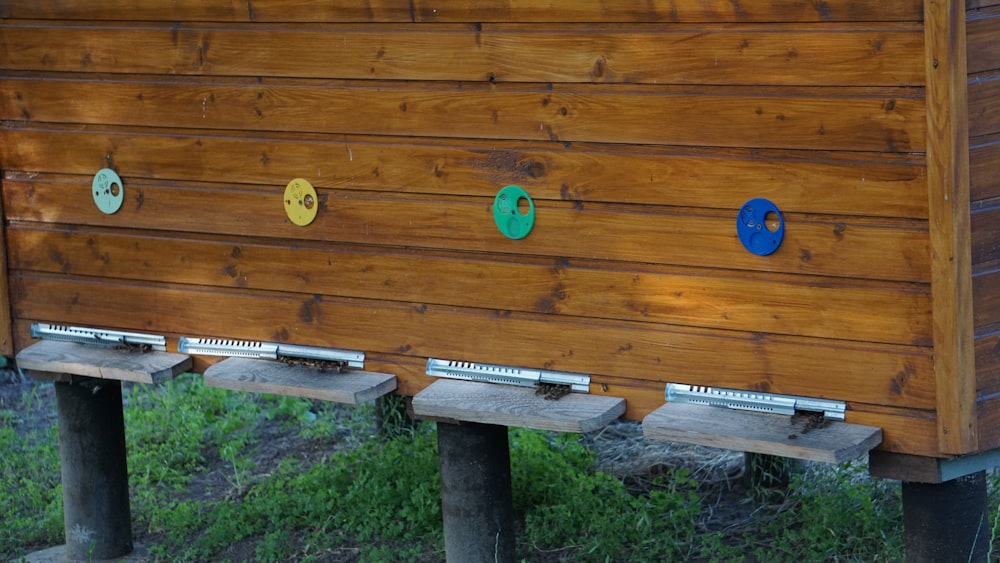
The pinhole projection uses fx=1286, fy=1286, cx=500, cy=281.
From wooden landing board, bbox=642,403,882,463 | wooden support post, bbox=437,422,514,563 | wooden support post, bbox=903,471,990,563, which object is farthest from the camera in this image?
wooden support post, bbox=437,422,514,563

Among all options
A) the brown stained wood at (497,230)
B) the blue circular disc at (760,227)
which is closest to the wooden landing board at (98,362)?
the brown stained wood at (497,230)

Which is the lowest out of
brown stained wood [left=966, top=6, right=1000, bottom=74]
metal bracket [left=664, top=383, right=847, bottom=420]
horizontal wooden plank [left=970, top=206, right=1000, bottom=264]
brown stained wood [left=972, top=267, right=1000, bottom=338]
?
metal bracket [left=664, top=383, right=847, bottom=420]

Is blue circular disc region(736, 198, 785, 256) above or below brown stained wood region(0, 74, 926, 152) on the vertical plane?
below

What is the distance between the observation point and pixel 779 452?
11.2 ft

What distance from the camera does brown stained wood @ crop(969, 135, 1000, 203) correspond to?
3242mm

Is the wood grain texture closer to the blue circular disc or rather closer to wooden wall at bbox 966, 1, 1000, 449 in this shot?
wooden wall at bbox 966, 1, 1000, 449

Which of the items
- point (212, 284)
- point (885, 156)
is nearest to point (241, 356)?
point (212, 284)

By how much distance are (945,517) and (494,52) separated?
6.23 feet

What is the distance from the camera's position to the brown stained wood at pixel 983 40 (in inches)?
125

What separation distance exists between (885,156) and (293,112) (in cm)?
194

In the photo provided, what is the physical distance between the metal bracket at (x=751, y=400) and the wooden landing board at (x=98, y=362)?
187cm

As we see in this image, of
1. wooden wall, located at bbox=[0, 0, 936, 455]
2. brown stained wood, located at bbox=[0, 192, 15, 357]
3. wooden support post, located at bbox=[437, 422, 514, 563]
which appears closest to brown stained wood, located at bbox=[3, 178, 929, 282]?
wooden wall, located at bbox=[0, 0, 936, 455]

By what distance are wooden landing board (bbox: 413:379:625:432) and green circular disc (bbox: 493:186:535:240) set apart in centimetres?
50

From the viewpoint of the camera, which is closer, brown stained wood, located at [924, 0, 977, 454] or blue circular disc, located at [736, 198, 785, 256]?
brown stained wood, located at [924, 0, 977, 454]
